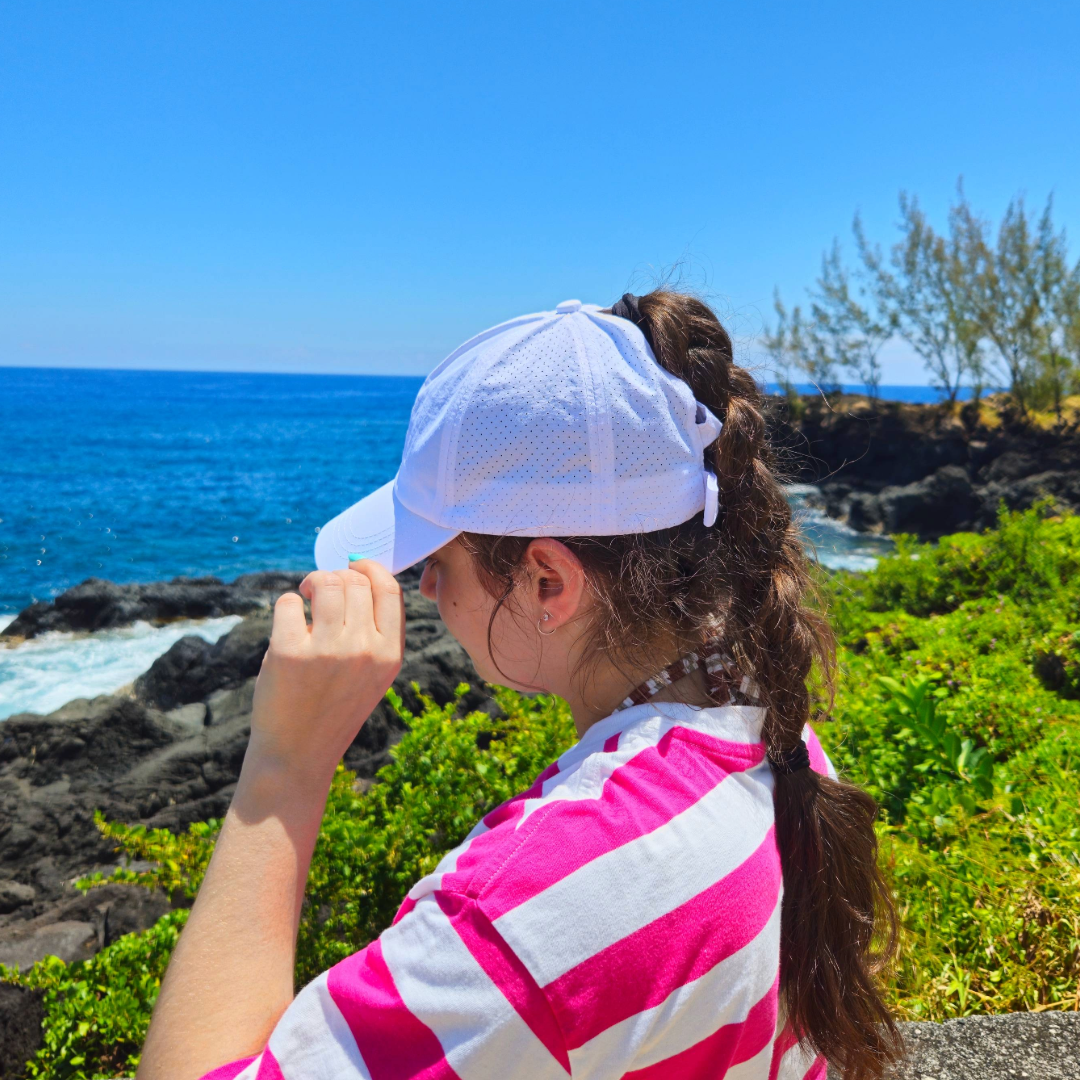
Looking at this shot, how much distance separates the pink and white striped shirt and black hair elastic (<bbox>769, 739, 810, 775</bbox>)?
0.15 meters

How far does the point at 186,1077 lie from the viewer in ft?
3.11

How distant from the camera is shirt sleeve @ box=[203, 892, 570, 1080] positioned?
83cm

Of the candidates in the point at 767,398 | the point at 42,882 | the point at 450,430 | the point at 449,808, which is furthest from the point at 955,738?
Answer: the point at 42,882

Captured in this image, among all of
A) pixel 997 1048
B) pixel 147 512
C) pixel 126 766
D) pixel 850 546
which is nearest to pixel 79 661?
pixel 126 766

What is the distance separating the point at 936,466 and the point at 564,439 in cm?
2706

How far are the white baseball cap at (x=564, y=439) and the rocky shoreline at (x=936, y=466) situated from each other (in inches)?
659

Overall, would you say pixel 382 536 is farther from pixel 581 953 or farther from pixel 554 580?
pixel 581 953

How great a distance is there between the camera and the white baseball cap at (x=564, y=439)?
3.87ft

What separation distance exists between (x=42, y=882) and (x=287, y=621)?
5728mm

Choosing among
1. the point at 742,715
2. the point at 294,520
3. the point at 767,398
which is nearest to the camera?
the point at 742,715

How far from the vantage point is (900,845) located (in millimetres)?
2713

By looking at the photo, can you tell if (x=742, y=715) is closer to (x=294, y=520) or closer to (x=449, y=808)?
(x=449, y=808)

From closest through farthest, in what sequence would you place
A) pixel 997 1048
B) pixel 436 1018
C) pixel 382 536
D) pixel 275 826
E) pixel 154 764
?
pixel 436 1018 → pixel 275 826 → pixel 382 536 → pixel 997 1048 → pixel 154 764

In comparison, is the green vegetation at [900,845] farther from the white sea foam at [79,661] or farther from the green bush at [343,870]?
the white sea foam at [79,661]
